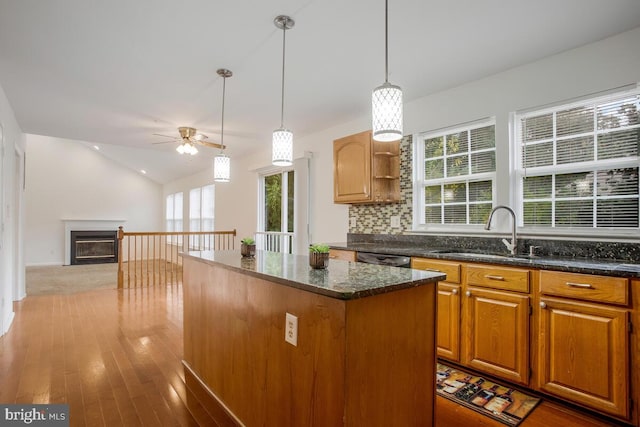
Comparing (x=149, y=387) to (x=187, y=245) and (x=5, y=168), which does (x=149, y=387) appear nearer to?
(x=5, y=168)

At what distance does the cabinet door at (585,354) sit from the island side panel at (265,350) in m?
1.60

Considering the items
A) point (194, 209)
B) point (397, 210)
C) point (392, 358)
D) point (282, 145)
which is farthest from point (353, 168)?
point (194, 209)

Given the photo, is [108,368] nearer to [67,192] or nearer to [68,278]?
[68,278]

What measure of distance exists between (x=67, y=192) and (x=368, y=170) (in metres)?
9.68

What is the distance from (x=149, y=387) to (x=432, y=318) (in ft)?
6.75

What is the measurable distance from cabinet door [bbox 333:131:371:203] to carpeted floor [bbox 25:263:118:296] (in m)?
4.81

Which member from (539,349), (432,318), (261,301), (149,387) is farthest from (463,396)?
(149,387)

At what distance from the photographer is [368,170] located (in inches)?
139

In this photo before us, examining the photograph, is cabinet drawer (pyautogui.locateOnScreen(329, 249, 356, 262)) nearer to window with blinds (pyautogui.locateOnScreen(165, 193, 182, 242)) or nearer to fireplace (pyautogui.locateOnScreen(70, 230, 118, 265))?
window with blinds (pyautogui.locateOnScreen(165, 193, 182, 242))

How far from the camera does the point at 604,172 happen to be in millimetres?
2414

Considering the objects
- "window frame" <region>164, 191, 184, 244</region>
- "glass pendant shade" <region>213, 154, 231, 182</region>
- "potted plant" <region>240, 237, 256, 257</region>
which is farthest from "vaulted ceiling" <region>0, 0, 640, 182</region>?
"window frame" <region>164, 191, 184, 244</region>

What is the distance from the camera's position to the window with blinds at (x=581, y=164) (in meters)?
2.32

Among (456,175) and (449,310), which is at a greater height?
(456,175)

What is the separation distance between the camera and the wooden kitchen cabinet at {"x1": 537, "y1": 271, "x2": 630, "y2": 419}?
71.7 inches
